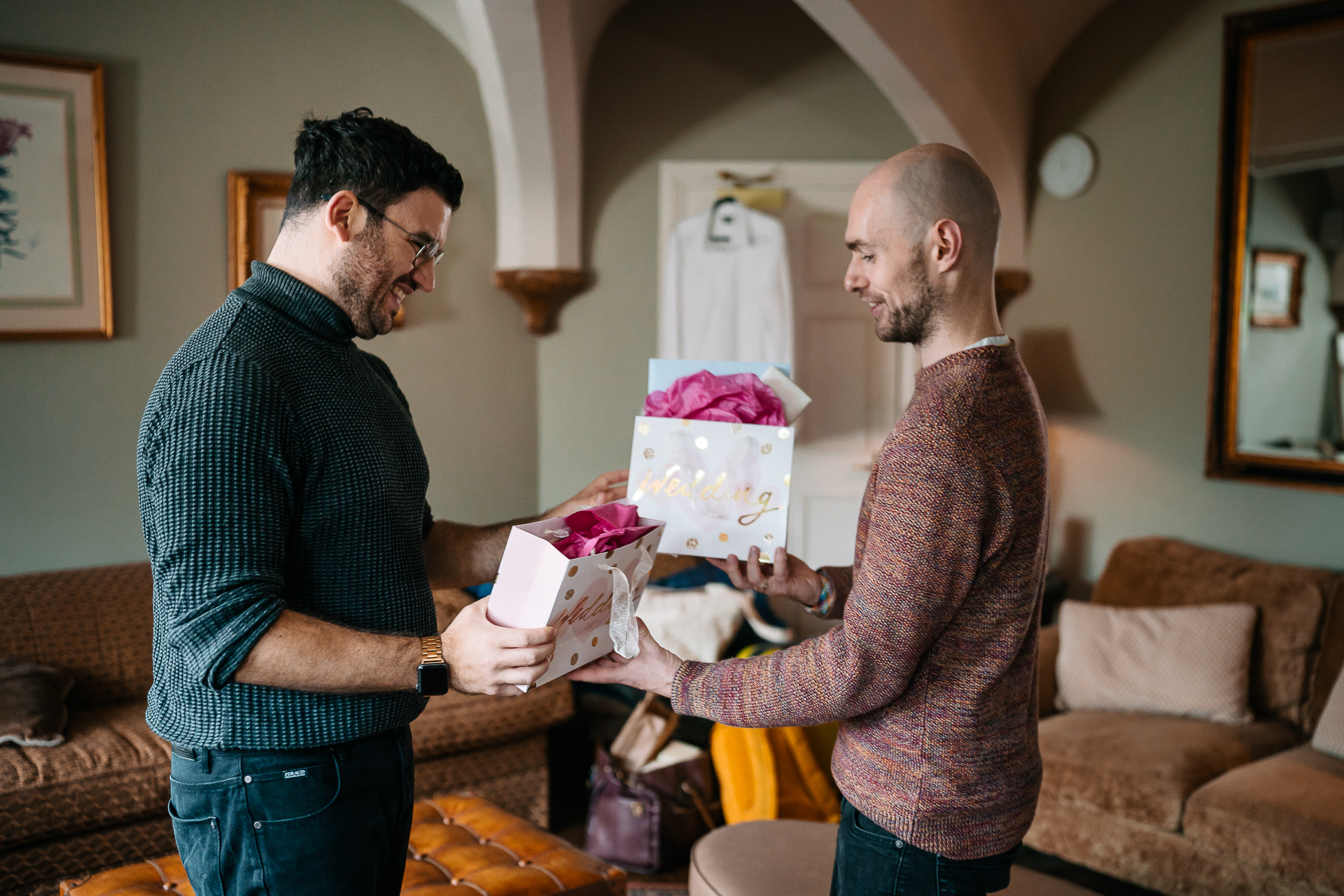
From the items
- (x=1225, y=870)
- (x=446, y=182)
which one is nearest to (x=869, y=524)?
(x=446, y=182)

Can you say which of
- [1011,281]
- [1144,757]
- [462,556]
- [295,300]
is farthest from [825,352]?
[295,300]

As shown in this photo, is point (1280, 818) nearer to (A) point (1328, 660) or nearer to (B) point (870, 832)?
(A) point (1328, 660)

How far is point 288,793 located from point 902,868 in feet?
2.51

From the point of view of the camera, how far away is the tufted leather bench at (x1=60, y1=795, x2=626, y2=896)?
1.96 metres

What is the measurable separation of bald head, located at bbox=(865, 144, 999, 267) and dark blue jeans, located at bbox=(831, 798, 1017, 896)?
2.45ft

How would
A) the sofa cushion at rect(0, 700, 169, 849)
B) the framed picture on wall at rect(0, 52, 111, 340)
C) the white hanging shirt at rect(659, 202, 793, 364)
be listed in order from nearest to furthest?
the sofa cushion at rect(0, 700, 169, 849)
the framed picture on wall at rect(0, 52, 111, 340)
the white hanging shirt at rect(659, 202, 793, 364)

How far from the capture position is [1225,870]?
8.16ft

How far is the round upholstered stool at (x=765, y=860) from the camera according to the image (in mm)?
1854

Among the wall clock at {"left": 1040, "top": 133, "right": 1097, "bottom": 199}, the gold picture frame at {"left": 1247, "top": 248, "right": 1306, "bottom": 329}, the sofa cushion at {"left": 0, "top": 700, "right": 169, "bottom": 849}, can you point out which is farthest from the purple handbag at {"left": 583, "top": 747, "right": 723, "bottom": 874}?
the wall clock at {"left": 1040, "top": 133, "right": 1097, "bottom": 199}

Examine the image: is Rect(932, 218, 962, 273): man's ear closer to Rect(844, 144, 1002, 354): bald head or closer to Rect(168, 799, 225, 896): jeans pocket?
Rect(844, 144, 1002, 354): bald head

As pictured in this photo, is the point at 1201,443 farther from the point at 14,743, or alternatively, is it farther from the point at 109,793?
the point at 14,743

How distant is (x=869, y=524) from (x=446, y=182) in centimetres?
74

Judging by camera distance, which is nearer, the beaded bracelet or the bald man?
the bald man

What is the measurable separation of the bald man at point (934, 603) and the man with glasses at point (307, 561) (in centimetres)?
28
